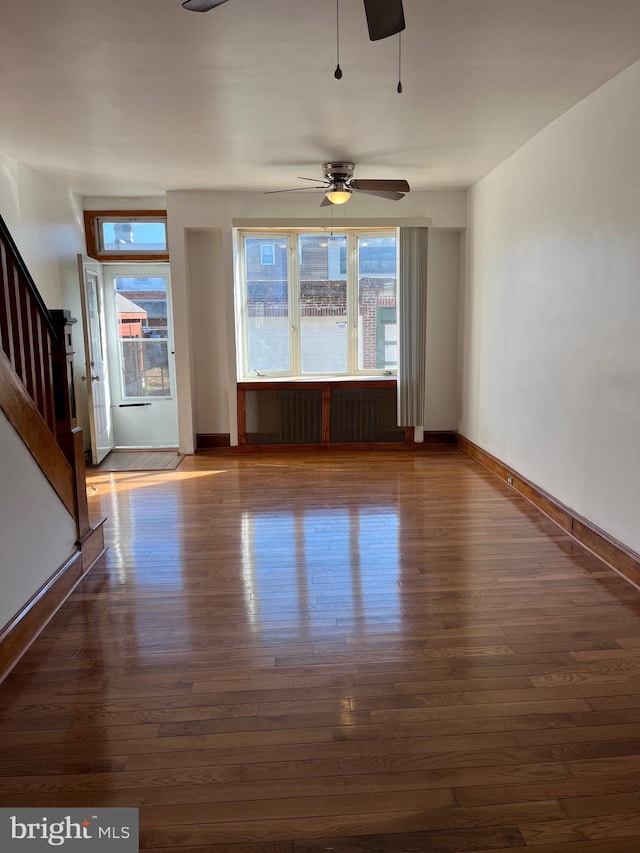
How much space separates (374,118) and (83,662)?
3668 mm

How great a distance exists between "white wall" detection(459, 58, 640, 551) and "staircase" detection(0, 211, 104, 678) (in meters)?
3.13

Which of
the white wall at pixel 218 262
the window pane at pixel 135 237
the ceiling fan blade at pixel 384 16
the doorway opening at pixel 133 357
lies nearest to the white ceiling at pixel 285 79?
the ceiling fan blade at pixel 384 16

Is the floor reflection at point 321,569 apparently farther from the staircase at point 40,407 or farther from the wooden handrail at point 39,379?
the wooden handrail at point 39,379

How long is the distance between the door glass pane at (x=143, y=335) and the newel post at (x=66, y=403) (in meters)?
3.58

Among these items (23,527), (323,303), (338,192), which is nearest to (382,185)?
(338,192)

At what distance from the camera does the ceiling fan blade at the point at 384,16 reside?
6.36 ft

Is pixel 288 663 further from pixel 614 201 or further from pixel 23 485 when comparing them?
pixel 614 201

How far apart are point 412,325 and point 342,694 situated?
4.76 metres

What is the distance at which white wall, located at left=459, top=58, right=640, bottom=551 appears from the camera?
128 inches

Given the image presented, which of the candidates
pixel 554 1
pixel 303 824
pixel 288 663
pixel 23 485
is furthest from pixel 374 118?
pixel 303 824

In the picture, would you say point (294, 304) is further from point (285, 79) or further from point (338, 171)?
point (285, 79)

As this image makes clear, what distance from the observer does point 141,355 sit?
6.92 meters

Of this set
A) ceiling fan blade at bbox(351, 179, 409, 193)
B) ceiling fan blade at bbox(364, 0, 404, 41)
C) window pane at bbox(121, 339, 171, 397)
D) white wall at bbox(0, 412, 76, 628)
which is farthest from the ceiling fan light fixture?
white wall at bbox(0, 412, 76, 628)

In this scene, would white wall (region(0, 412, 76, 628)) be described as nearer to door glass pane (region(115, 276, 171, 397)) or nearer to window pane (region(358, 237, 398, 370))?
door glass pane (region(115, 276, 171, 397))
